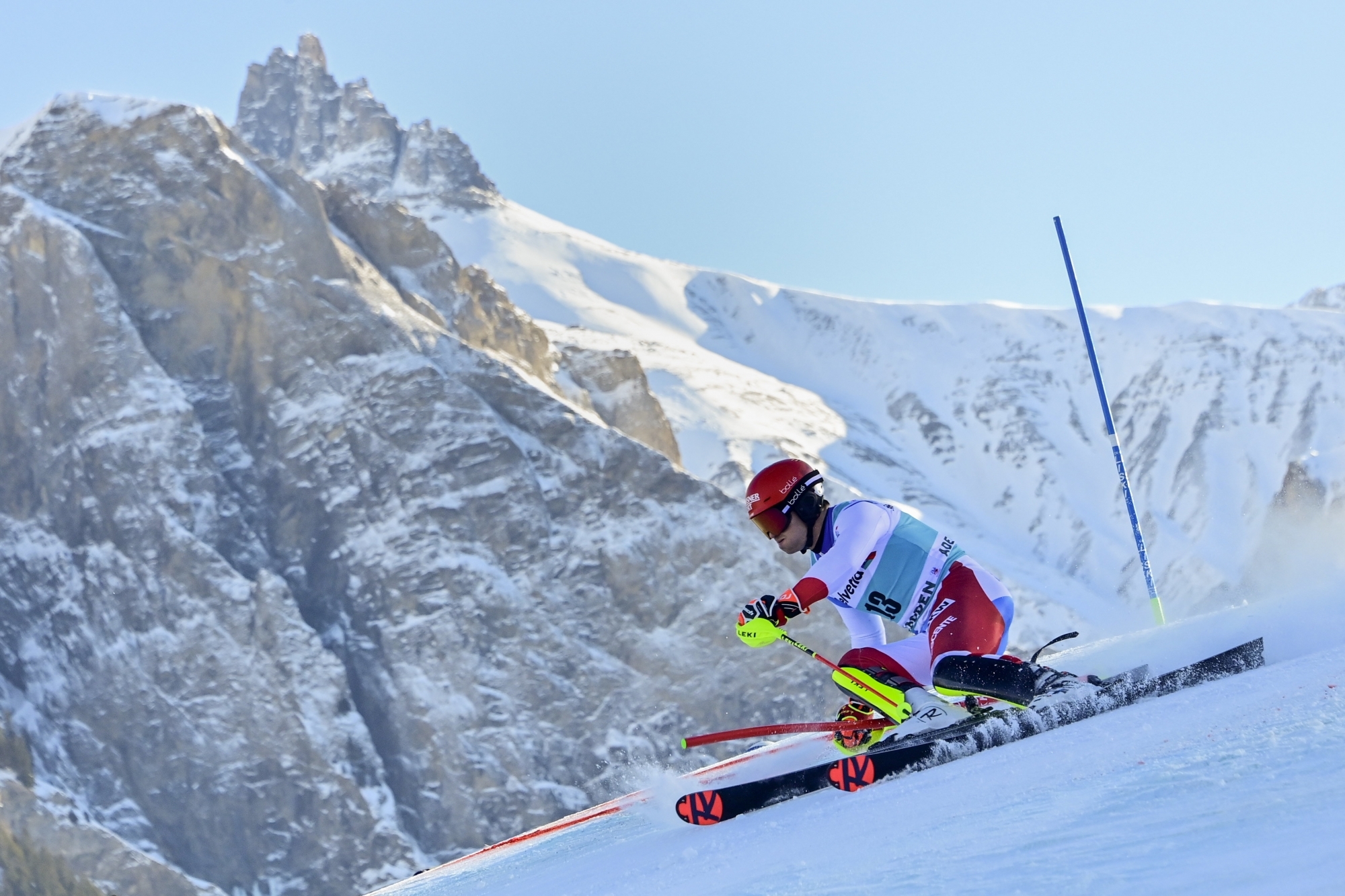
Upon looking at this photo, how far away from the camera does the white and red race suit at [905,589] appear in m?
6.49

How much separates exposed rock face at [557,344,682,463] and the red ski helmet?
246 ft

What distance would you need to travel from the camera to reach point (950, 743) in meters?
6.04

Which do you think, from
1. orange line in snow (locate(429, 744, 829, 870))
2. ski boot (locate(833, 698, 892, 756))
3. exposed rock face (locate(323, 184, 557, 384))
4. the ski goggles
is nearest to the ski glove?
the ski goggles

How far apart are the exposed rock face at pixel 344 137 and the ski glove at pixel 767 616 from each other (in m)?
148

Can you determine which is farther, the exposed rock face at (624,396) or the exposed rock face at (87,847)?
the exposed rock face at (624,396)

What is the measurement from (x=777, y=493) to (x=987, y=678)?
129 cm

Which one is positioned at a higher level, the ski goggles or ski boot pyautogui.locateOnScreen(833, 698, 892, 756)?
the ski goggles

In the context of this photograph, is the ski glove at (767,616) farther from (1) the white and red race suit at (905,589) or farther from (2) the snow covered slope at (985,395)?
(2) the snow covered slope at (985,395)

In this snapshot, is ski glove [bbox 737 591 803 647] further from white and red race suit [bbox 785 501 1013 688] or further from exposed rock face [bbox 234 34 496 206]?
exposed rock face [bbox 234 34 496 206]

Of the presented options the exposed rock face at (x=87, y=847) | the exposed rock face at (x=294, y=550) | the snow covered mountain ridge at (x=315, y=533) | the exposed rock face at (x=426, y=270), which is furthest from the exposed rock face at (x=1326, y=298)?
the exposed rock face at (x=87, y=847)

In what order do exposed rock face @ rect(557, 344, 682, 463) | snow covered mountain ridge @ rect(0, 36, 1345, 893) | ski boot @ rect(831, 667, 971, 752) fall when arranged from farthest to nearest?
1. exposed rock face @ rect(557, 344, 682, 463)
2. snow covered mountain ridge @ rect(0, 36, 1345, 893)
3. ski boot @ rect(831, 667, 971, 752)

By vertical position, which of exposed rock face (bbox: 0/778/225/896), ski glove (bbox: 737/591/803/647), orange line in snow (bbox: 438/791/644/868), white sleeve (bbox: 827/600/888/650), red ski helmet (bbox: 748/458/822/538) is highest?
red ski helmet (bbox: 748/458/822/538)

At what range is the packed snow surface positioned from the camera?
3.18 m

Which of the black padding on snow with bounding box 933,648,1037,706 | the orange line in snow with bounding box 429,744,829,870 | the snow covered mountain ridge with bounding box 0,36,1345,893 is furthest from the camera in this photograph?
the snow covered mountain ridge with bounding box 0,36,1345,893
